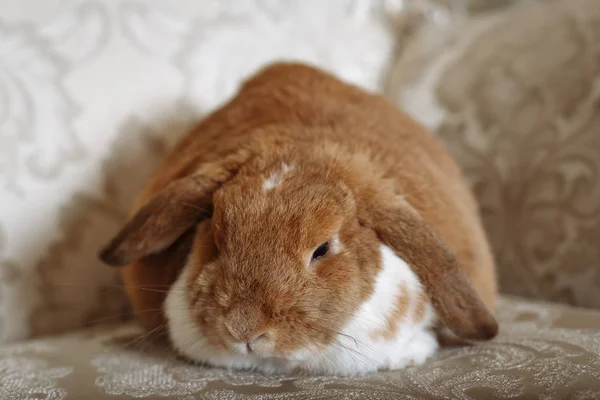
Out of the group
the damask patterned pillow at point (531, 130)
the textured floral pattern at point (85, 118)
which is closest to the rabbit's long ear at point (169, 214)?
the textured floral pattern at point (85, 118)

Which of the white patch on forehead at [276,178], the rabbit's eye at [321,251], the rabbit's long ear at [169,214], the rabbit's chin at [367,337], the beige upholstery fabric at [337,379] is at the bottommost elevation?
the beige upholstery fabric at [337,379]

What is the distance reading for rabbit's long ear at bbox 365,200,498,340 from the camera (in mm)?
959

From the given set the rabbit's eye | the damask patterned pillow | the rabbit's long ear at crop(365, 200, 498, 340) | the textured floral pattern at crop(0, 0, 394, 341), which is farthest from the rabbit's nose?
the damask patterned pillow

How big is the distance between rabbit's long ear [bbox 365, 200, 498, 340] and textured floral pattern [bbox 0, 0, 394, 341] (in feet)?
2.42

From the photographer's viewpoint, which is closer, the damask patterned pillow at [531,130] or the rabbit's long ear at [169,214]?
the rabbit's long ear at [169,214]

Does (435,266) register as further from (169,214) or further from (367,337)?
(169,214)

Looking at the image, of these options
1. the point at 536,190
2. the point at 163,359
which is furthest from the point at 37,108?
the point at 536,190

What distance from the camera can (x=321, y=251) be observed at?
94 cm

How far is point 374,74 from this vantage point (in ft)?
6.30

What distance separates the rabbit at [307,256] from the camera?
2.96 feet

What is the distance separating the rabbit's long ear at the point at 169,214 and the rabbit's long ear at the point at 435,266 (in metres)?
0.26

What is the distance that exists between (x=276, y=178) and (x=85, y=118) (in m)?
0.66

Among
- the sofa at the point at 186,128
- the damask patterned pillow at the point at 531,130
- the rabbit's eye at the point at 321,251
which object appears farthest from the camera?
the damask patterned pillow at the point at 531,130

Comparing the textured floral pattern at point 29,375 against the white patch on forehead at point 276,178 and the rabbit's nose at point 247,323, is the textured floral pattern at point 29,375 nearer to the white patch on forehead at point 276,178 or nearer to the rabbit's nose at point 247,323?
the rabbit's nose at point 247,323
